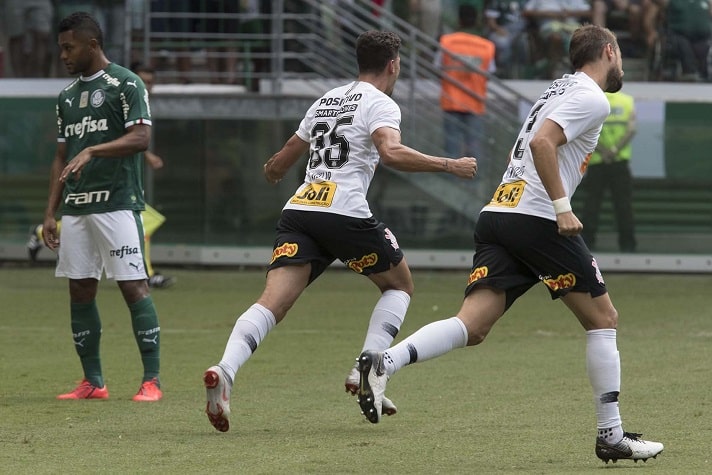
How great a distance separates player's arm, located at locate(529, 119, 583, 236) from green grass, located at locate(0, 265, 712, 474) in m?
1.05

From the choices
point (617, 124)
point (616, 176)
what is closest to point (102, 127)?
point (617, 124)

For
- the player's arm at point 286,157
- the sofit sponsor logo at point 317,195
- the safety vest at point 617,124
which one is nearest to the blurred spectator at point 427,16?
the safety vest at point 617,124

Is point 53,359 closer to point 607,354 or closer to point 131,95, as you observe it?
point 131,95

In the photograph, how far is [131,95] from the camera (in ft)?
28.5

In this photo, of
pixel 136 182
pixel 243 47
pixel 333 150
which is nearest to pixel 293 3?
pixel 243 47

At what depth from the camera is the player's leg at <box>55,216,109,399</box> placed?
8820 millimetres

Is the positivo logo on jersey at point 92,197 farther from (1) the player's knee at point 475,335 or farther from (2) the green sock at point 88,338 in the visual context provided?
(1) the player's knee at point 475,335

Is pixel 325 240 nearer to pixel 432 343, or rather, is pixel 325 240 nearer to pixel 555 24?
pixel 432 343

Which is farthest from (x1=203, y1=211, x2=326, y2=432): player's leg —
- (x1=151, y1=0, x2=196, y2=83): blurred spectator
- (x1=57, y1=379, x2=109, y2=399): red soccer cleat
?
(x1=151, y1=0, x2=196, y2=83): blurred spectator

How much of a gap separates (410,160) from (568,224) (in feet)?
3.42

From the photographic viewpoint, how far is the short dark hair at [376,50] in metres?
7.65

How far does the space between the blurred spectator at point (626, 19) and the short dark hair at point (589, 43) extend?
11.5m

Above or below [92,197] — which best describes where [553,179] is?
above

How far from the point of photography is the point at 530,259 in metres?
6.80
